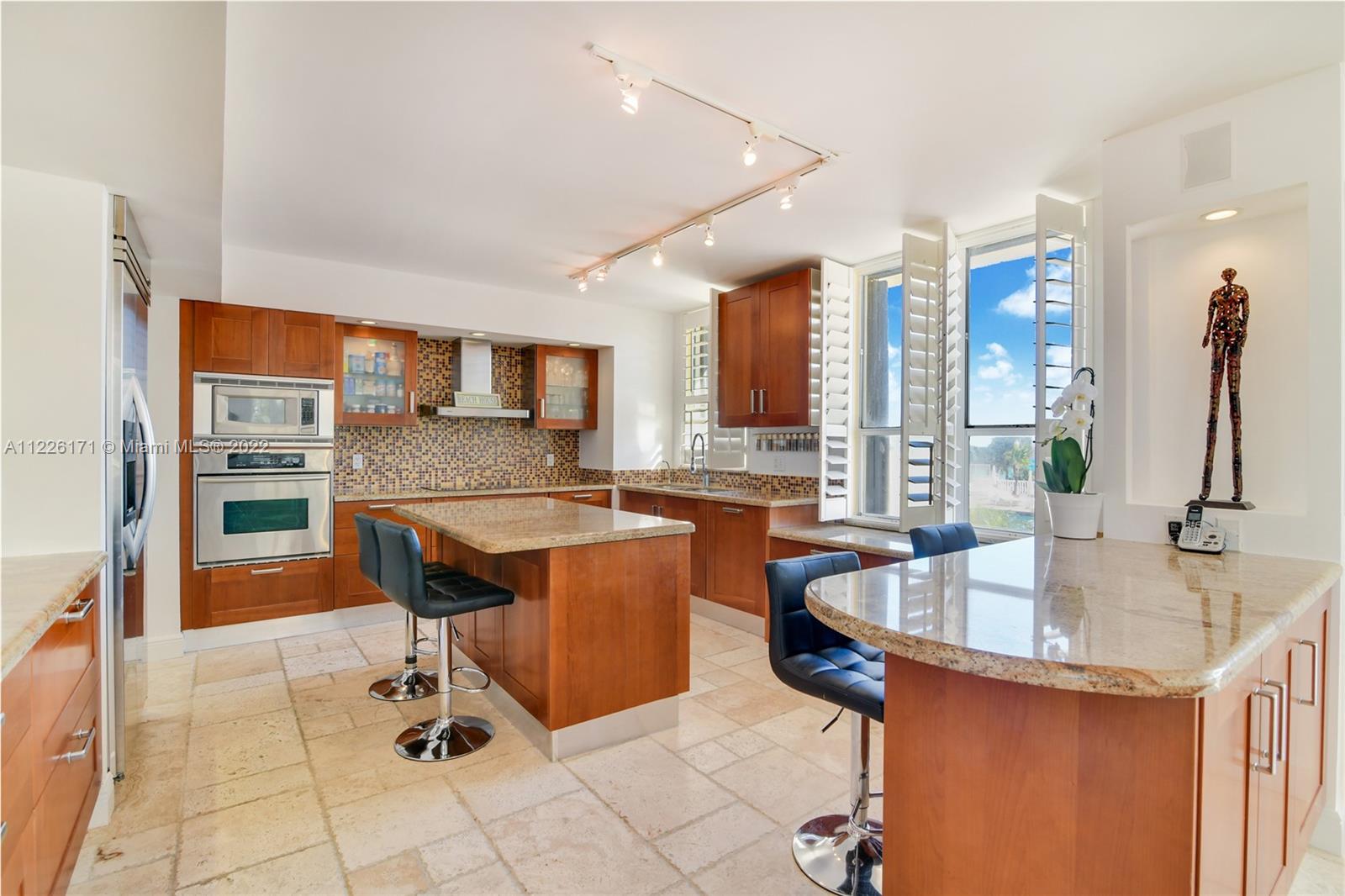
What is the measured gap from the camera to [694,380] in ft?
19.9

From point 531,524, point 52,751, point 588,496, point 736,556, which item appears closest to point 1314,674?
point 531,524

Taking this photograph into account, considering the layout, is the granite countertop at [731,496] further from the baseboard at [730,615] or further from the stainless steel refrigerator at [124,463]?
the stainless steel refrigerator at [124,463]

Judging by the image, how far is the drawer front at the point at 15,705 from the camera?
49.9 inches

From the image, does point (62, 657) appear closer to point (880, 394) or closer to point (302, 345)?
point (302, 345)

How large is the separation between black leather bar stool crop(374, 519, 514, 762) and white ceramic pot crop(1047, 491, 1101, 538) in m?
2.33

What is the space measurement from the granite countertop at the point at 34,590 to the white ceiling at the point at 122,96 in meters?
1.27

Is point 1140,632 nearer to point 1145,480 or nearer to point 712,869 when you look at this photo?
point 712,869

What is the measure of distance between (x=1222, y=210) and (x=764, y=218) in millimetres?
1992

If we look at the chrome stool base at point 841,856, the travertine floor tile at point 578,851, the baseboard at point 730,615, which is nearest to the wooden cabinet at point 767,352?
the baseboard at point 730,615

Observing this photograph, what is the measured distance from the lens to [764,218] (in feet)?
11.8

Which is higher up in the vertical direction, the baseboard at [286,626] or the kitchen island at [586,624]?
the kitchen island at [586,624]

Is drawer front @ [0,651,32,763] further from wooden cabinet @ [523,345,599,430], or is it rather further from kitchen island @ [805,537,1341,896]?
wooden cabinet @ [523,345,599,430]

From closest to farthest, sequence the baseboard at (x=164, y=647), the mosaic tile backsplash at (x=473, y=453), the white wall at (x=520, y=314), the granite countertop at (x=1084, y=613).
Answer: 1. the granite countertop at (x=1084, y=613)
2. the baseboard at (x=164, y=647)
3. the white wall at (x=520, y=314)
4. the mosaic tile backsplash at (x=473, y=453)

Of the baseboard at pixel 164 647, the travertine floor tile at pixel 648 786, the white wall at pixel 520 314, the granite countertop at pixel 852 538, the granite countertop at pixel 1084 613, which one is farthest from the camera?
the white wall at pixel 520 314
